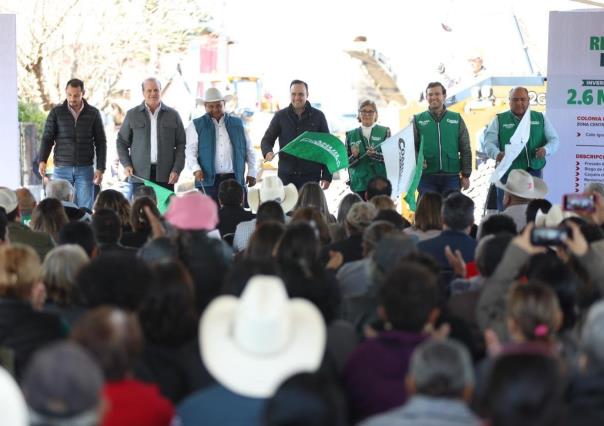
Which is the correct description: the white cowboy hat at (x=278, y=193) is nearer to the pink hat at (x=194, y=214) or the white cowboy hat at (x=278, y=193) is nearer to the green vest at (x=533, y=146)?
the green vest at (x=533, y=146)

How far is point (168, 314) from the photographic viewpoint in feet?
14.3

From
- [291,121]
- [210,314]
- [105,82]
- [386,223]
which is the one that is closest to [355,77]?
[105,82]

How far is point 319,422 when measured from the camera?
3.19 metres

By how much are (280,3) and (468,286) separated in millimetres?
30936

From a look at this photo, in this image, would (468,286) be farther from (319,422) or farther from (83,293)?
(319,422)

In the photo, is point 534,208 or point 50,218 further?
point 534,208

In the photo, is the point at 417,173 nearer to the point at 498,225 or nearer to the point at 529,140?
the point at 529,140

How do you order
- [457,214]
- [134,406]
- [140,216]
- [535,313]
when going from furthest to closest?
[140,216] → [457,214] → [535,313] → [134,406]

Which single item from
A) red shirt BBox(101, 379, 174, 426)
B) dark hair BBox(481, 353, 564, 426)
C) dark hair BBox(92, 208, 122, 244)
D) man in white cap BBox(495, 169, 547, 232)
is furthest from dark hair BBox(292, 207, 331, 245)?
dark hair BBox(481, 353, 564, 426)

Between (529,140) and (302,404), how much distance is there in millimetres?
7797

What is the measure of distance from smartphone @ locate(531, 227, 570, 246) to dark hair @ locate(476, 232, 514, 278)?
343 millimetres

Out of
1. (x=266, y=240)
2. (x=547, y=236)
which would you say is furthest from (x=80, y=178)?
(x=547, y=236)

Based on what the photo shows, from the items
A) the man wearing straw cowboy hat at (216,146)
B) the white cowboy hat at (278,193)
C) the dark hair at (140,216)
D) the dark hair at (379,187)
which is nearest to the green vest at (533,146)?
the dark hair at (379,187)

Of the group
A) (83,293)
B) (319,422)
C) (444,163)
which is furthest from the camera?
(444,163)
